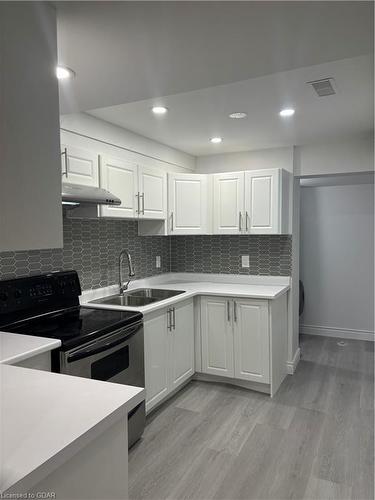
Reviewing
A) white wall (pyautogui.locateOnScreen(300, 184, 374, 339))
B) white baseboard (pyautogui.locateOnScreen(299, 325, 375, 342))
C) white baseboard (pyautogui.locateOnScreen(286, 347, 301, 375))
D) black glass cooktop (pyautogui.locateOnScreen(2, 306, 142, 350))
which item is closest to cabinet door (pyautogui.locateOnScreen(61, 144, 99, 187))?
black glass cooktop (pyautogui.locateOnScreen(2, 306, 142, 350))

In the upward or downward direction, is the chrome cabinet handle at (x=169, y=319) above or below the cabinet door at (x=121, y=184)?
below

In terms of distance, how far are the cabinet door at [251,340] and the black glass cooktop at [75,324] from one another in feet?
3.75

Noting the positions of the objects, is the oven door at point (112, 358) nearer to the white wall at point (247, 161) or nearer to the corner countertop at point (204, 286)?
the corner countertop at point (204, 286)

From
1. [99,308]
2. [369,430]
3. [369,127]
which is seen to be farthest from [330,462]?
[369,127]

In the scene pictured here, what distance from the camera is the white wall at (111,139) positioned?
263 cm

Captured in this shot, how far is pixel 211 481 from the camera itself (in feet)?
Result: 7.09

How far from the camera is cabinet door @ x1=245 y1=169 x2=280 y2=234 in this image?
3.48 metres

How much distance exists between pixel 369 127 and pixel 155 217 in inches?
80.8

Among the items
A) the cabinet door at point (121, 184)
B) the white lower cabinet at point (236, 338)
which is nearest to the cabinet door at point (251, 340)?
the white lower cabinet at point (236, 338)

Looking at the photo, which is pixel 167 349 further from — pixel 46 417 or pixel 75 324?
pixel 46 417

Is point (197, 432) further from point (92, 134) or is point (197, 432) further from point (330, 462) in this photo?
point (92, 134)

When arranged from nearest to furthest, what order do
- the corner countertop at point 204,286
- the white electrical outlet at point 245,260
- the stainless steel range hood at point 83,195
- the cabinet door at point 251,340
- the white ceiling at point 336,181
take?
Answer: the stainless steel range hood at point 83,195 → the corner countertop at point 204,286 → the cabinet door at point 251,340 → the white electrical outlet at point 245,260 → the white ceiling at point 336,181

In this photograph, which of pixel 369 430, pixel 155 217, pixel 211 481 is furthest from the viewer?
pixel 155 217

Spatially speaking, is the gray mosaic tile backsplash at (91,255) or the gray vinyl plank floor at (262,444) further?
the gray mosaic tile backsplash at (91,255)
